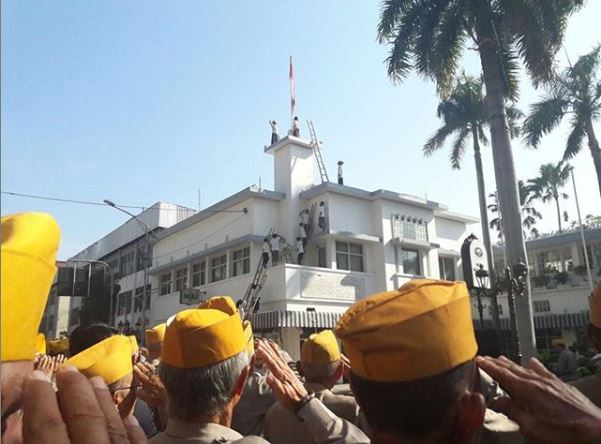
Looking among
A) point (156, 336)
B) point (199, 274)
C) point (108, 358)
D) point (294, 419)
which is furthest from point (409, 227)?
point (108, 358)

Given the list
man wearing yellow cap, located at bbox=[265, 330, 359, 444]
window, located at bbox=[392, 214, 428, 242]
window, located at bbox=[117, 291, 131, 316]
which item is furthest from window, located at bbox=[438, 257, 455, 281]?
man wearing yellow cap, located at bbox=[265, 330, 359, 444]

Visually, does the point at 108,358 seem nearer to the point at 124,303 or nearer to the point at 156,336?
the point at 156,336

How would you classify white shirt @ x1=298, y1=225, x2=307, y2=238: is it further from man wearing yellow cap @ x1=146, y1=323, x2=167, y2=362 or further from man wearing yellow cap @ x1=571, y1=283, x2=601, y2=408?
man wearing yellow cap @ x1=571, y1=283, x2=601, y2=408

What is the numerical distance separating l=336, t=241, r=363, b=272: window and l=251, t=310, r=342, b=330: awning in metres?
2.56

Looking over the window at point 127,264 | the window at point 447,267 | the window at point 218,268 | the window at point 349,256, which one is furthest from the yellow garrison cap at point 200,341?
the window at point 127,264

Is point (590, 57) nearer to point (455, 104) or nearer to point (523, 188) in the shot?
point (455, 104)

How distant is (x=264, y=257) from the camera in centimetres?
1878

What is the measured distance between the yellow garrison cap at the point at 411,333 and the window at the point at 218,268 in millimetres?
20184

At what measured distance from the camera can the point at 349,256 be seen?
20.7m

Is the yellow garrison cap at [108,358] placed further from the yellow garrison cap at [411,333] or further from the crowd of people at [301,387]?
the yellow garrison cap at [411,333]

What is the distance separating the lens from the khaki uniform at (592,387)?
2.14 meters

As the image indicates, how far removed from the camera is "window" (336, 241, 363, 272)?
20328 millimetres

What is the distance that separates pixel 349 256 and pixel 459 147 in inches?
349

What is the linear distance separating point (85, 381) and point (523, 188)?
3937cm
